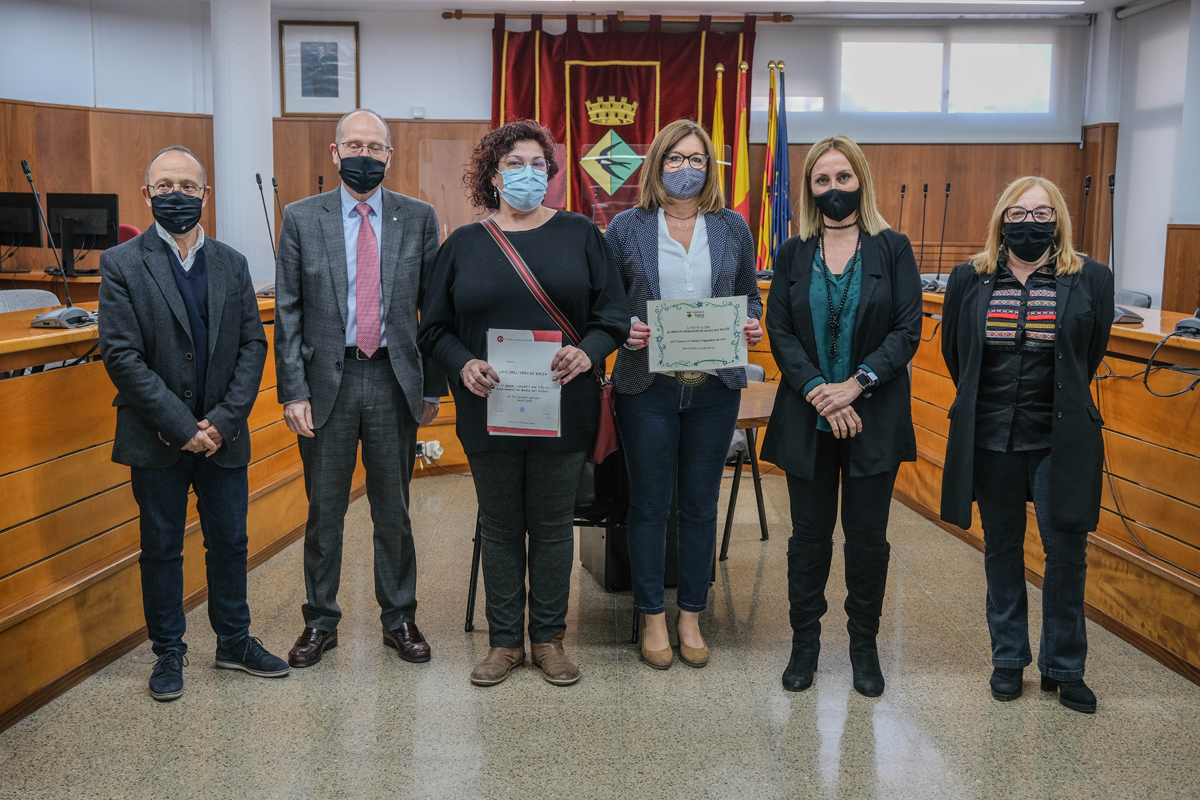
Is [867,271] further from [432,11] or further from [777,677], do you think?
[432,11]

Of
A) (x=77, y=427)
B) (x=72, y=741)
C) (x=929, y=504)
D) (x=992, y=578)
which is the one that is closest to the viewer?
(x=72, y=741)

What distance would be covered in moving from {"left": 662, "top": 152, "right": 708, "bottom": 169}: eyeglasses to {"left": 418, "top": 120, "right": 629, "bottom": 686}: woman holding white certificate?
29cm

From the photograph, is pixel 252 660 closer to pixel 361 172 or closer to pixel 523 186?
pixel 361 172

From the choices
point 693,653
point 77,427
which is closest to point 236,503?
point 77,427

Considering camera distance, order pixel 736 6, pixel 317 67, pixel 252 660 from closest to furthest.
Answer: pixel 252 660 < pixel 736 6 < pixel 317 67

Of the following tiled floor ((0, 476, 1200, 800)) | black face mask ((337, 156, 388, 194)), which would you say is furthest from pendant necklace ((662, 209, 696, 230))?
tiled floor ((0, 476, 1200, 800))

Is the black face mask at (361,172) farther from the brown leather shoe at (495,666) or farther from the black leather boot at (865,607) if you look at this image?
the black leather boot at (865,607)

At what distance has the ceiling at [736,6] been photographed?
786 centimetres

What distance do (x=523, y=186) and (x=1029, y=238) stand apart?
4.31 feet

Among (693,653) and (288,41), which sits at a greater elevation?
(288,41)

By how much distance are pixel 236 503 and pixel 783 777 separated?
1636mm

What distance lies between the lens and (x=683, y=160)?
2.68m

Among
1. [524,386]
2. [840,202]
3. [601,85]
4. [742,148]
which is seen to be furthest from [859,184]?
[601,85]

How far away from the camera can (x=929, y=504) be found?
186 inches
